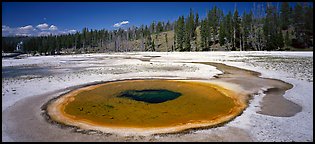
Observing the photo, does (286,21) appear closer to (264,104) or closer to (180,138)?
(264,104)

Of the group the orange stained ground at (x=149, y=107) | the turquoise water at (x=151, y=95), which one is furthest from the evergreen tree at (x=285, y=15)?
the turquoise water at (x=151, y=95)

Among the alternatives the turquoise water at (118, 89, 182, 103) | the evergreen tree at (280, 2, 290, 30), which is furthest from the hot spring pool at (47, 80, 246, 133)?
the evergreen tree at (280, 2, 290, 30)

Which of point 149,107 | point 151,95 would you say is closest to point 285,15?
point 151,95

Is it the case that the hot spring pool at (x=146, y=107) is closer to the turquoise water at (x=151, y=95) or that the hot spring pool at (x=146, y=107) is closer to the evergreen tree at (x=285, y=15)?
the turquoise water at (x=151, y=95)

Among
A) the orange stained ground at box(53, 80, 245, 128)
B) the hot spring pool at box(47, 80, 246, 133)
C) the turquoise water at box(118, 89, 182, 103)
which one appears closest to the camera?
the hot spring pool at box(47, 80, 246, 133)

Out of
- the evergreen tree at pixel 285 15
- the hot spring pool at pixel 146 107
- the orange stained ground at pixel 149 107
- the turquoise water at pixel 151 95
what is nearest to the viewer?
the hot spring pool at pixel 146 107

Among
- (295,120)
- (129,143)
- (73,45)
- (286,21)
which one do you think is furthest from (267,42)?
Result: (73,45)

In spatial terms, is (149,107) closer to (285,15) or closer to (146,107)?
(146,107)

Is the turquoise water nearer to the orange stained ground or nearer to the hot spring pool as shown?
the hot spring pool

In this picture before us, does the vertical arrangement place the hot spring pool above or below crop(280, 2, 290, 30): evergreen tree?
below
